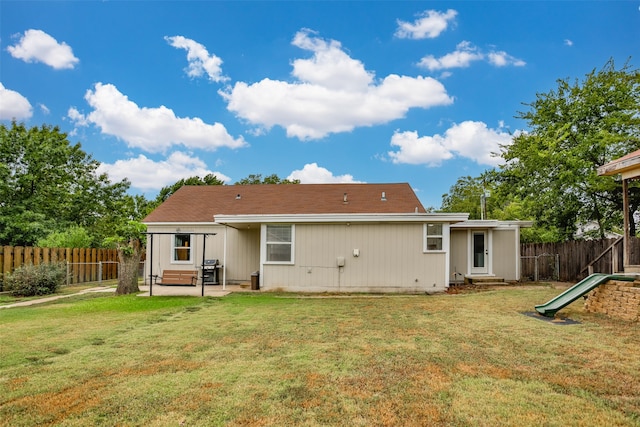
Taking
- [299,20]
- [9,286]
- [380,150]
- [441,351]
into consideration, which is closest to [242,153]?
[380,150]

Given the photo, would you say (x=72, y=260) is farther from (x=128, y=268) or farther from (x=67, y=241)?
(x=128, y=268)

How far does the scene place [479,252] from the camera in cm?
1577

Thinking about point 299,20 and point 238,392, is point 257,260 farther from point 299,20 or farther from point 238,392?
point 238,392

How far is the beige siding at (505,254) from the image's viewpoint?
15.8 metres

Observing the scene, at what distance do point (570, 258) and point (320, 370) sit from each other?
1490cm

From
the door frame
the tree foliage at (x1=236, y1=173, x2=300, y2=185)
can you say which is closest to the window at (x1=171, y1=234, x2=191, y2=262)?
the door frame

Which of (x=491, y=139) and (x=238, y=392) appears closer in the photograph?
(x=238, y=392)

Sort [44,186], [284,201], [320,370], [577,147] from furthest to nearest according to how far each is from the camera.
→ [44,186] < [284,201] < [577,147] < [320,370]

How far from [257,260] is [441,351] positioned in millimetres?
10942

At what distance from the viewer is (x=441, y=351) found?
17.1 feet

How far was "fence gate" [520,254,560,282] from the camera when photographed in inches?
643

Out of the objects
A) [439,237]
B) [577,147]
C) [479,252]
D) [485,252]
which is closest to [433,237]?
[439,237]

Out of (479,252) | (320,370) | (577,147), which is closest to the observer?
(320,370)

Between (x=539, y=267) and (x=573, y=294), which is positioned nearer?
(x=573, y=294)
